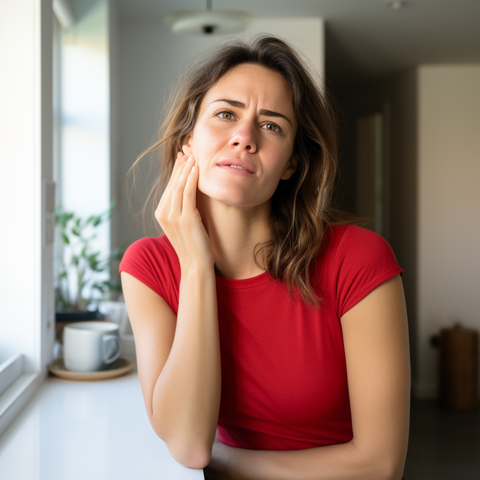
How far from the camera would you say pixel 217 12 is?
2.29 meters

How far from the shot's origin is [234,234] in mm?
1147

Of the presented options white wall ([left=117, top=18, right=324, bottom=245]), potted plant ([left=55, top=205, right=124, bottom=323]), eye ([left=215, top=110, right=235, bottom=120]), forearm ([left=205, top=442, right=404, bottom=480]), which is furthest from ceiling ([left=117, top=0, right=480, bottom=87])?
forearm ([left=205, top=442, right=404, bottom=480])

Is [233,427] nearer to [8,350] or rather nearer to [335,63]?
[8,350]

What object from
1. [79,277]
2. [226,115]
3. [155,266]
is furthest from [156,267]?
[79,277]

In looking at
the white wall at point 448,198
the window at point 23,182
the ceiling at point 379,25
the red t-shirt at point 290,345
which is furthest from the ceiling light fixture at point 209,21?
the white wall at point 448,198

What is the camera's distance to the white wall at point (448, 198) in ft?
15.7

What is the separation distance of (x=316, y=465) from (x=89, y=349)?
0.72 meters

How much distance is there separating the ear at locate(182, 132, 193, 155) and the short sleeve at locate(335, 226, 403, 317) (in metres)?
0.39

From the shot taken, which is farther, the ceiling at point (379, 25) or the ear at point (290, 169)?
Result: the ceiling at point (379, 25)

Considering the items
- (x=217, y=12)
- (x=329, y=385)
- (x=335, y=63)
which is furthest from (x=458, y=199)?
(x=329, y=385)

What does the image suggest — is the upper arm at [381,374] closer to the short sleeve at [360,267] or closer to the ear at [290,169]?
the short sleeve at [360,267]

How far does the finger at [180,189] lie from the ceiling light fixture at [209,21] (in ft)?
4.67

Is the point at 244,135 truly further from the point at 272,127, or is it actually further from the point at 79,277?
the point at 79,277

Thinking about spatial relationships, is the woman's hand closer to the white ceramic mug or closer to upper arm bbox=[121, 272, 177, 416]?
upper arm bbox=[121, 272, 177, 416]
